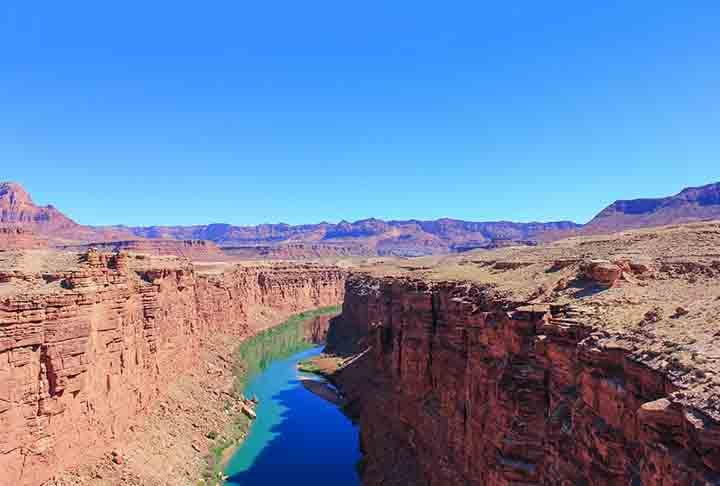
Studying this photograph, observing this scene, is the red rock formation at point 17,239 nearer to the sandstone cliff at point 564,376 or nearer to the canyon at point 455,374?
the canyon at point 455,374

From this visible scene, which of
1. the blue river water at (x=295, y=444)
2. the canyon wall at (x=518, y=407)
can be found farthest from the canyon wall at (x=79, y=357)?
the canyon wall at (x=518, y=407)

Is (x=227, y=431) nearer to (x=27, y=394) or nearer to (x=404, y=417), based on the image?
(x=404, y=417)

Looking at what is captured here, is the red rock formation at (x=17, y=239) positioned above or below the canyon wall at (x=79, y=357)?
above

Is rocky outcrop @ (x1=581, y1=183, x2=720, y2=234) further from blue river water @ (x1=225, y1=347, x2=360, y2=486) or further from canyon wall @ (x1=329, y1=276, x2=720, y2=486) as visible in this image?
canyon wall @ (x1=329, y1=276, x2=720, y2=486)

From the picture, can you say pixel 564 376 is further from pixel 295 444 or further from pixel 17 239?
pixel 17 239

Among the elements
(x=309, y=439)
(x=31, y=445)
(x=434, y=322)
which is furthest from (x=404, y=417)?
(x=31, y=445)

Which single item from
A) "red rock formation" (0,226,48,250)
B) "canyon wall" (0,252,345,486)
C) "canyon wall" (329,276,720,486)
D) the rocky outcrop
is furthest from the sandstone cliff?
the rocky outcrop
